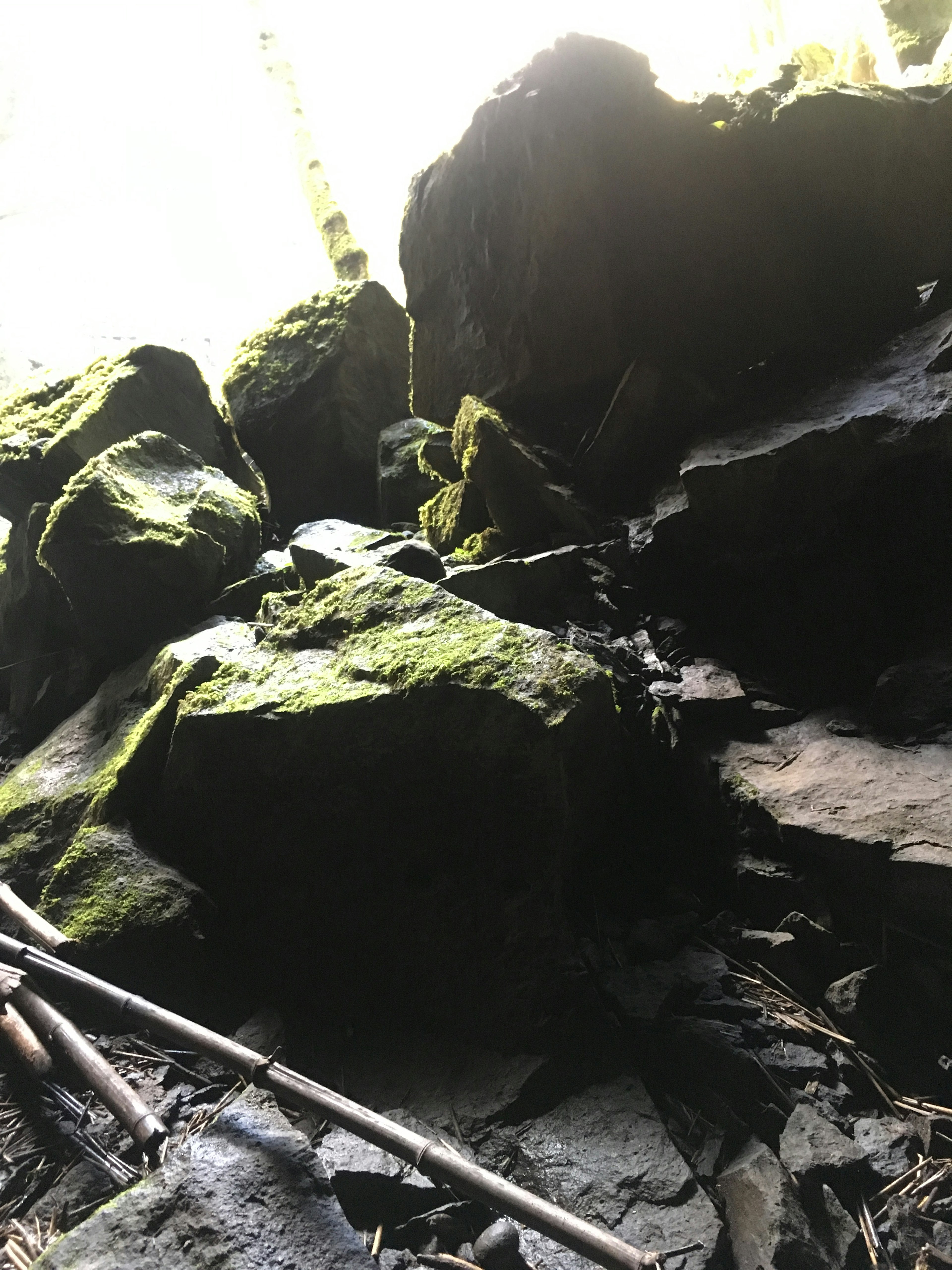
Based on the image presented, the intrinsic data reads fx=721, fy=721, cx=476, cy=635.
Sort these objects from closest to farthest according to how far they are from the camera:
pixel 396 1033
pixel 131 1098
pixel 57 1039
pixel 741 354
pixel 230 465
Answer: pixel 131 1098 → pixel 57 1039 → pixel 396 1033 → pixel 741 354 → pixel 230 465

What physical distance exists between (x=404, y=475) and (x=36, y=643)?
3.71 metres

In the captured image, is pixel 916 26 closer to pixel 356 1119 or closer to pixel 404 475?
pixel 404 475

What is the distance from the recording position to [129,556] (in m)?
5.53

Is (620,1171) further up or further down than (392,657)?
further down

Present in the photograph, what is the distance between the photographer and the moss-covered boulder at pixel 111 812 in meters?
3.46

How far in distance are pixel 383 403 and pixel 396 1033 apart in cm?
650

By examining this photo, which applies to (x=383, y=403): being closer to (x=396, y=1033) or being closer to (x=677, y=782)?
(x=677, y=782)

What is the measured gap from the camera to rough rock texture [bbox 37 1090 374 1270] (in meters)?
2.07

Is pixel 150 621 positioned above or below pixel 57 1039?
above

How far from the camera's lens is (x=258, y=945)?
360cm

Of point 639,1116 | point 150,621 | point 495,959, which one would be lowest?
point 639,1116

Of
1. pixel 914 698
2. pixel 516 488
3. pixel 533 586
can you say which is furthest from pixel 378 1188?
pixel 516 488

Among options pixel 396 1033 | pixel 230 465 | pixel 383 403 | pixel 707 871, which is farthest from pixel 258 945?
pixel 383 403

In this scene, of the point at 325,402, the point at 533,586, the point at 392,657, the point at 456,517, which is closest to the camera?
the point at 392,657
